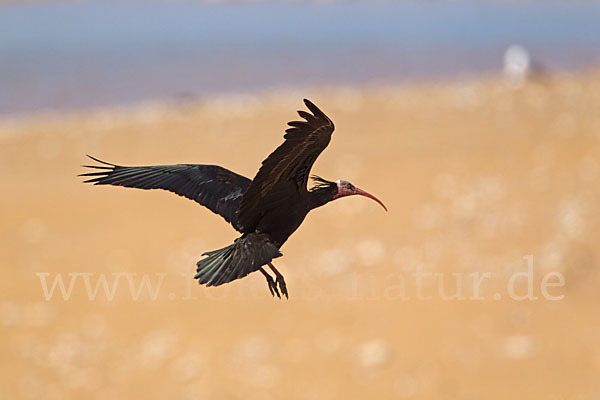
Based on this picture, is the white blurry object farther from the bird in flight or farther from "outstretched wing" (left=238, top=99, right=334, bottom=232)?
"outstretched wing" (left=238, top=99, right=334, bottom=232)

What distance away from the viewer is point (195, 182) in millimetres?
7340

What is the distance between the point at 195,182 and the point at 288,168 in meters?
1.16

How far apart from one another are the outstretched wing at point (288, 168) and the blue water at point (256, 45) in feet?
84.1

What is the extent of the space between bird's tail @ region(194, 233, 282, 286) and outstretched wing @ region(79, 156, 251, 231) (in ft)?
1.84

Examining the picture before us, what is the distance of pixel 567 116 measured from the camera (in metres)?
28.8

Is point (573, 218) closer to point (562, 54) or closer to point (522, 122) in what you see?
point (522, 122)

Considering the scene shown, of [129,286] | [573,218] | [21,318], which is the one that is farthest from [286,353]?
[573,218]

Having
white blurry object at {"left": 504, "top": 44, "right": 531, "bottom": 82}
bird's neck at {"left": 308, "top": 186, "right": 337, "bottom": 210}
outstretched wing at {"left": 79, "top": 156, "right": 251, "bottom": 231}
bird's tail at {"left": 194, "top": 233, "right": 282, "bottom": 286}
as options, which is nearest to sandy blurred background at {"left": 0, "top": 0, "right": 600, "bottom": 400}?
white blurry object at {"left": 504, "top": 44, "right": 531, "bottom": 82}

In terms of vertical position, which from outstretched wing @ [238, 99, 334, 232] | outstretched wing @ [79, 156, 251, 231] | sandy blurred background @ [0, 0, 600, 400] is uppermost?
sandy blurred background @ [0, 0, 600, 400]

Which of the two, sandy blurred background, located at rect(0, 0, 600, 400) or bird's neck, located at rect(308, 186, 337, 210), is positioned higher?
sandy blurred background, located at rect(0, 0, 600, 400)

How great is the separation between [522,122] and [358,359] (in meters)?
9.93

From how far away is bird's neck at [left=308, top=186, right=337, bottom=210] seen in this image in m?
6.86

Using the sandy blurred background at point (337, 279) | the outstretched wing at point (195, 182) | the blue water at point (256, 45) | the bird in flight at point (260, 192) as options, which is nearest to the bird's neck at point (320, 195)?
the bird in flight at point (260, 192)

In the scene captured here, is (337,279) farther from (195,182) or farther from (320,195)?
(320,195)
